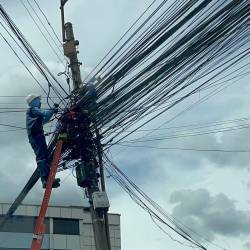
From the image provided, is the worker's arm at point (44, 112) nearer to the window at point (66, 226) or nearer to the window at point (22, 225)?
the window at point (22, 225)

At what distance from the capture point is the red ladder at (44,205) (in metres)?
10.3

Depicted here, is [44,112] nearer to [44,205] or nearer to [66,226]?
[44,205]

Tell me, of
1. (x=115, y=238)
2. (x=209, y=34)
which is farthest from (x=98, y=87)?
(x=115, y=238)

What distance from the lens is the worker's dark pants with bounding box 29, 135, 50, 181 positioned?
12.0 meters

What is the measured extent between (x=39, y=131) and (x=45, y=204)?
184 cm

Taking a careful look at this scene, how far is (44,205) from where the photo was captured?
34.8ft

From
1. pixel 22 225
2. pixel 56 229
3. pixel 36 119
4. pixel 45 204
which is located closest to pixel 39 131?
pixel 36 119

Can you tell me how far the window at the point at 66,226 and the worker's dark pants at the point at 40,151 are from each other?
92.4 ft

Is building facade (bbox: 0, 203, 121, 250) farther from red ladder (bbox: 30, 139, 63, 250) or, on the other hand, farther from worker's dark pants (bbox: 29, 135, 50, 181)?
red ladder (bbox: 30, 139, 63, 250)

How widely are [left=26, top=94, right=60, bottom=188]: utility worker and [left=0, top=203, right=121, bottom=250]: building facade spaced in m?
24.8

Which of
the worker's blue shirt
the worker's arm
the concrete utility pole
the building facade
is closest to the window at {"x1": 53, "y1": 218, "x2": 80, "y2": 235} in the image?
the building facade

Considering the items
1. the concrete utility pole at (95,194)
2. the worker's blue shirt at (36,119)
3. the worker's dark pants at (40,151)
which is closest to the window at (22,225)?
the concrete utility pole at (95,194)

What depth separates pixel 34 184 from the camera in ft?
42.4

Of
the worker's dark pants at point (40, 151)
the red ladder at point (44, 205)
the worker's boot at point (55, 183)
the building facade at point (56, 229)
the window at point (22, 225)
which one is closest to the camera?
the red ladder at point (44, 205)
